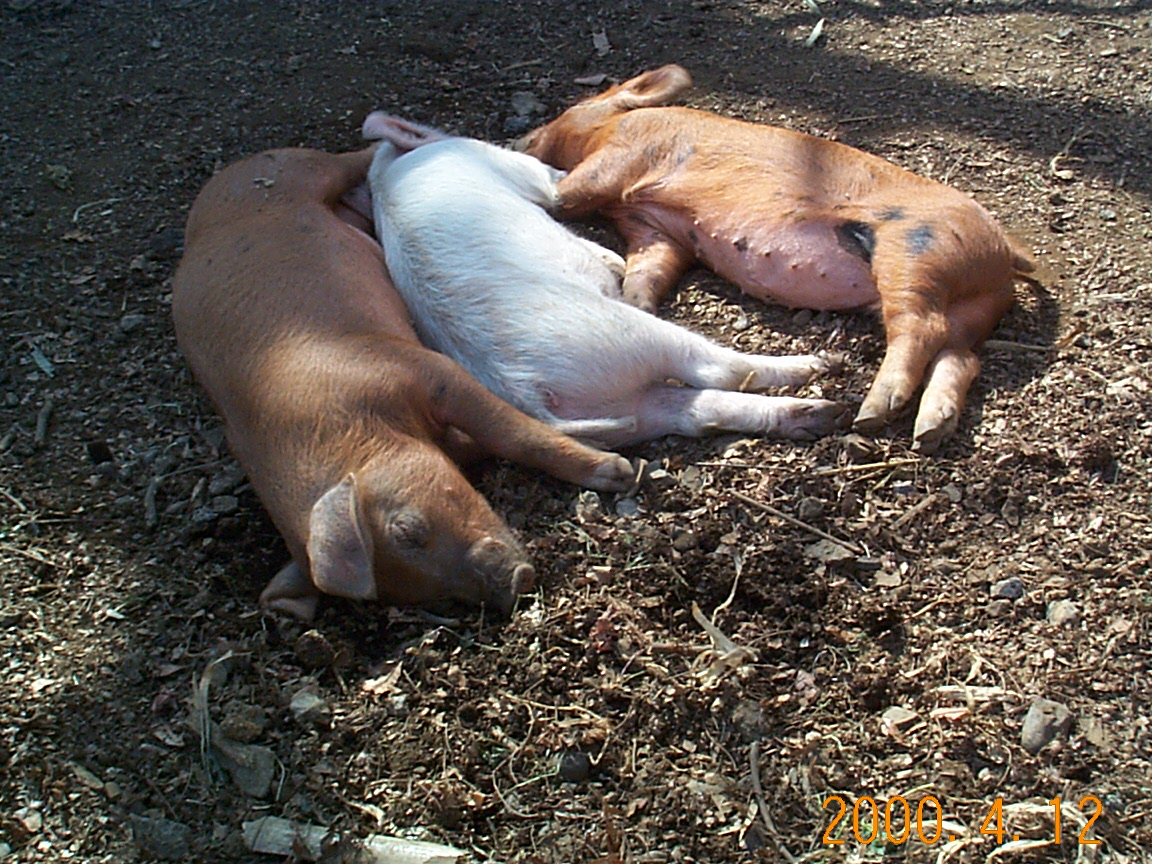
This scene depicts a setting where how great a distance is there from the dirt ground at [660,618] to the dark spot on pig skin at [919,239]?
327mm

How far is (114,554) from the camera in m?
3.40

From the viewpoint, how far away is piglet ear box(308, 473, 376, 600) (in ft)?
9.47

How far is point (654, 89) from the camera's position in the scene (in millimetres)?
4961

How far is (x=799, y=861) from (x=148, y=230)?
12.0 feet

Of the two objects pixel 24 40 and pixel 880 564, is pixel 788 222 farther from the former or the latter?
pixel 24 40

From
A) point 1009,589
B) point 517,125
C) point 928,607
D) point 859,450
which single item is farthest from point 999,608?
point 517,125

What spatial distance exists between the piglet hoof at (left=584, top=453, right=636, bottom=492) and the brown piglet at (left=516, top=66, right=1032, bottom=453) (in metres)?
0.76

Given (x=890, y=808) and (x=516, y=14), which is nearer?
(x=890, y=808)

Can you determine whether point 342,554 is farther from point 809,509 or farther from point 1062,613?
point 1062,613

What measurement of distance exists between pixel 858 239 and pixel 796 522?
1.15 meters

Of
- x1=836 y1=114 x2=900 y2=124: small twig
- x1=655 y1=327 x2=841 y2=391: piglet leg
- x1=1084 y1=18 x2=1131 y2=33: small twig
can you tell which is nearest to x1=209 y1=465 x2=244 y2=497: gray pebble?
x1=655 y1=327 x2=841 y2=391: piglet leg

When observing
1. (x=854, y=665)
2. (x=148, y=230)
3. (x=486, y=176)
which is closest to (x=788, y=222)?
(x=486, y=176)

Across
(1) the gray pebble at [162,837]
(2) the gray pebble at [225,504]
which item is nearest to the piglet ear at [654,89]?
(2) the gray pebble at [225,504]

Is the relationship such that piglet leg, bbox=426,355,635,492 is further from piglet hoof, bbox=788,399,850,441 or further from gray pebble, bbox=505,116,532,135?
gray pebble, bbox=505,116,532,135
